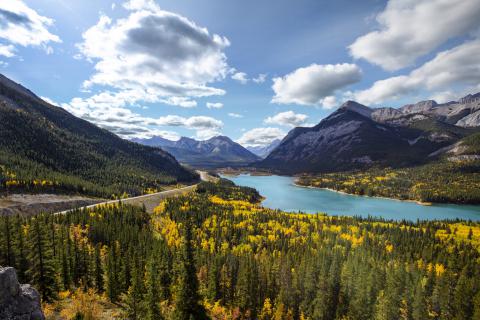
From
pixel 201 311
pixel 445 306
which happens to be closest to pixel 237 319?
pixel 201 311

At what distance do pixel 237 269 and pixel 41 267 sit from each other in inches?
2280

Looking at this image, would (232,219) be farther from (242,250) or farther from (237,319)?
(237,319)

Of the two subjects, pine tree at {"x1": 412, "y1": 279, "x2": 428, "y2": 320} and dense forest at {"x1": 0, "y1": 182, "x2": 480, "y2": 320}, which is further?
pine tree at {"x1": 412, "y1": 279, "x2": 428, "y2": 320}

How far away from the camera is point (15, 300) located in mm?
28453

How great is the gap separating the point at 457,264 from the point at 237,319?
94519 millimetres

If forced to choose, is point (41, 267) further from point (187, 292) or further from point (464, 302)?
point (464, 302)

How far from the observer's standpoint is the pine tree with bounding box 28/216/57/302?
159 feet

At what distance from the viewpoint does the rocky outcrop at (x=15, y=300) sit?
27156 millimetres

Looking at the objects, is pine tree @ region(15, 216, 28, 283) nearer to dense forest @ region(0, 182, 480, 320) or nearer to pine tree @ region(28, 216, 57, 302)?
dense forest @ region(0, 182, 480, 320)

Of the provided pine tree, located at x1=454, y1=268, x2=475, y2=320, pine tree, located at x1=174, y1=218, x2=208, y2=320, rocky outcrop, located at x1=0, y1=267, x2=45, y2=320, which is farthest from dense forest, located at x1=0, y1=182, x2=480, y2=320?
rocky outcrop, located at x1=0, y1=267, x2=45, y2=320

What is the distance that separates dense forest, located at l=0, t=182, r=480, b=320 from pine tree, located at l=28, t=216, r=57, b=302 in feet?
0.59

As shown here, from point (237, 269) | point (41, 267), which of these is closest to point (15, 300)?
point (41, 267)

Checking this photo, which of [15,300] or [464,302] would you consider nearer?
[15,300]

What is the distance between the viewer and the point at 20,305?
28938 mm
